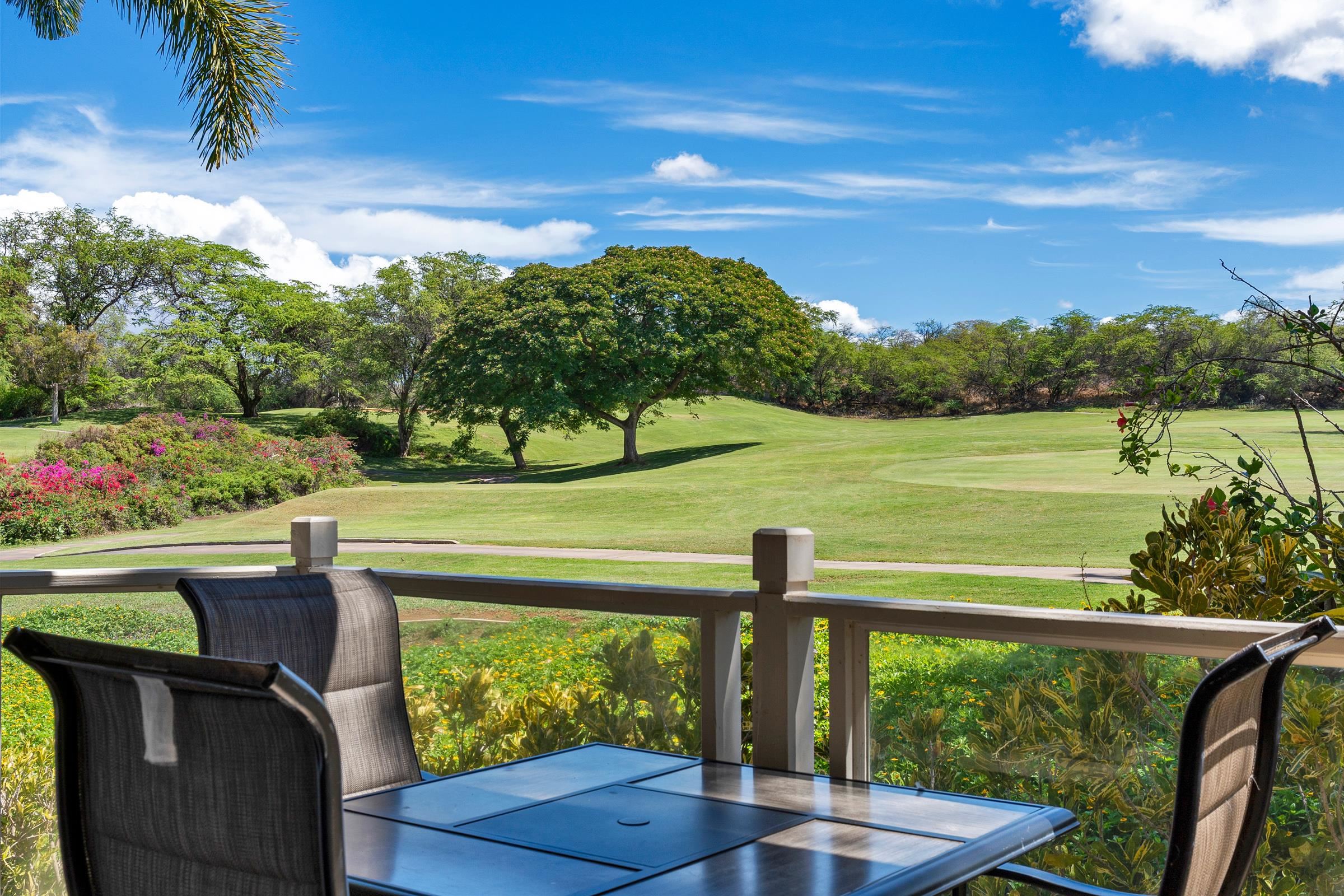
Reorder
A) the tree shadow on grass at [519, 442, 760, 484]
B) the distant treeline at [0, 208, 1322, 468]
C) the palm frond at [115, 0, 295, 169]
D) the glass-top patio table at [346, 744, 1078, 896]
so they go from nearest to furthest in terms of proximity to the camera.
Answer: the glass-top patio table at [346, 744, 1078, 896] → the palm frond at [115, 0, 295, 169] → the tree shadow on grass at [519, 442, 760, 484] → the distant treeline at [0, 208, 1322, 468]

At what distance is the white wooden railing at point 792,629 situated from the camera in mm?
2100

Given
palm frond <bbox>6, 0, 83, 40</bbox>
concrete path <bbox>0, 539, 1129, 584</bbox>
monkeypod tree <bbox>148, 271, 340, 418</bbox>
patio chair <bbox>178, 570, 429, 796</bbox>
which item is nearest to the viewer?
patio chair <bbox>178, 570, 429, 796</bbox>

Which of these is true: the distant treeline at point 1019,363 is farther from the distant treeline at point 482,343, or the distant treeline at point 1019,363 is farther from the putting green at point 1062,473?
the putting green at point 1062,473

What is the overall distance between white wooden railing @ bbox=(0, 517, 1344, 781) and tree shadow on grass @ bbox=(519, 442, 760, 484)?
24.6 meters

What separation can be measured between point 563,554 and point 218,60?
8.94m

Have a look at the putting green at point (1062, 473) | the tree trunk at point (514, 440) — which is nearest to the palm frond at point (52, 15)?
the putting green at point (1062, 473)

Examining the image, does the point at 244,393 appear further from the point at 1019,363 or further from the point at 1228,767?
the point at 1228,767

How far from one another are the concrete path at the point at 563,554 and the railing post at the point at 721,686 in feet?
37.7

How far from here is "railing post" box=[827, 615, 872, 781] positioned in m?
2.37

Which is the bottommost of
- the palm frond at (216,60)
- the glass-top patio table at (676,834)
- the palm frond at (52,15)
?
the glass-top patio table at (676,834)

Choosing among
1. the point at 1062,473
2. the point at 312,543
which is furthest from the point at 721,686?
the point at 1062,473

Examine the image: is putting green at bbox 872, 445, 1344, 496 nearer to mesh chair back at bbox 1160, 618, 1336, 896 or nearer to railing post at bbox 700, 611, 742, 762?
railing post at bbox 700, 611, 742, 762

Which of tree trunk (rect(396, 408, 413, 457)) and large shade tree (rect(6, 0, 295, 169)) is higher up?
large shade tree (rect(6, 0, 295, 169))

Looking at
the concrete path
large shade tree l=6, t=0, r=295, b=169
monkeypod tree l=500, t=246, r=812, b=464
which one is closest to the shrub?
monkeypod tree l=500, t=246, r=812, b=464
